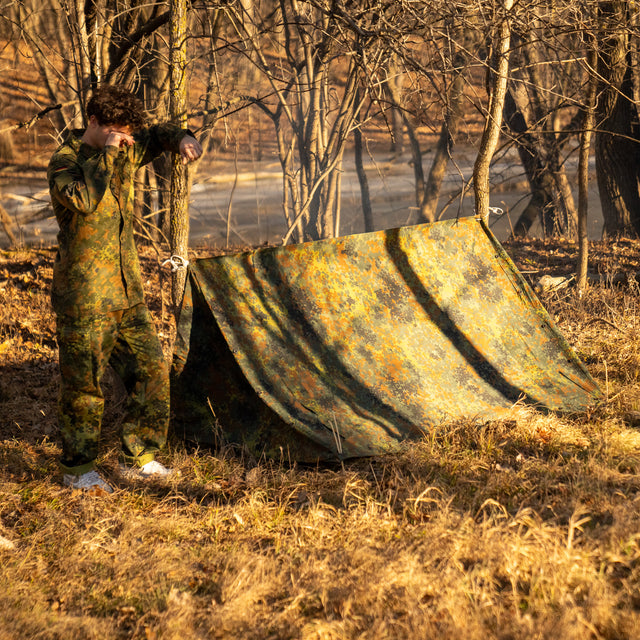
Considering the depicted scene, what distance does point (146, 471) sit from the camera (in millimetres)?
4062

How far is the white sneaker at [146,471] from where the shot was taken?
4.06 m

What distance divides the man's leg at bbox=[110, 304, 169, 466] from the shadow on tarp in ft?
1.08

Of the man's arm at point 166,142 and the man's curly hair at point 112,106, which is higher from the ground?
the man's curly hair at point 112,106

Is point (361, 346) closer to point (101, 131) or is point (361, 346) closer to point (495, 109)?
point (101, 131)

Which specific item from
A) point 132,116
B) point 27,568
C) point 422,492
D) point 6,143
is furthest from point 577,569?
point 6,143

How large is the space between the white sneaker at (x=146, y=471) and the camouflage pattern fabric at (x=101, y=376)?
43 millimetres

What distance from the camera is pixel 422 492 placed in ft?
11.2

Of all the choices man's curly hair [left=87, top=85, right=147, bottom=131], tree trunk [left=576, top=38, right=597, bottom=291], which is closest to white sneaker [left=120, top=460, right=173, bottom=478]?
man's curly hair [left=87, top=85, right=147, bottom=131]

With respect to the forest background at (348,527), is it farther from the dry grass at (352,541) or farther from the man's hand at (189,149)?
the man's hand at (189,149)

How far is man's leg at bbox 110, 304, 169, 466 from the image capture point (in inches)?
157

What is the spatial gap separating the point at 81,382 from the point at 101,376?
118 millimetres

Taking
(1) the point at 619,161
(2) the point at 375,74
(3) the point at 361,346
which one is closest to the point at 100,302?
(3) the point at 361,346

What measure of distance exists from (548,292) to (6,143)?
53.2 ft

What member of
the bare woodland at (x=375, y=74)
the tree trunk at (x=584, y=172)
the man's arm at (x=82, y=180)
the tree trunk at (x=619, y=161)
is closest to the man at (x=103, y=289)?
the man's arm at (x=82, y=180)
